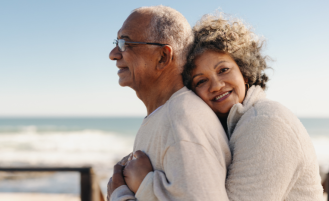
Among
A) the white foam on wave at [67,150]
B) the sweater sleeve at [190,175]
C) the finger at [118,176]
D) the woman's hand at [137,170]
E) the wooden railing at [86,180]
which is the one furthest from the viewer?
the white foam on wave at [67,150]

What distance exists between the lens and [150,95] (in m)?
1.72

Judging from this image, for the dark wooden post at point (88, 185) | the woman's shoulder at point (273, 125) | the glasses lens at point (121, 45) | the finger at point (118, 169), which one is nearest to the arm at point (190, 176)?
the woman's shoulder at point (273, 125)

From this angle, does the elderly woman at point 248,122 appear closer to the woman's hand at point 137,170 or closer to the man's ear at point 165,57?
the man's ear at point 165,57

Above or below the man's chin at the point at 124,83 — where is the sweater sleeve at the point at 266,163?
below

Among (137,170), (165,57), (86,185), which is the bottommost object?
(86,185)

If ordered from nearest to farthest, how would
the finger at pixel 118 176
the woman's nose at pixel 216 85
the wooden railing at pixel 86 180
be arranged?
1. the finger at pixel 118 176
2. the woman's nose at pixel 216 85
3. the wooden railing at pixel 86 180

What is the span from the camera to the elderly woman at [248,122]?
46.6 inches

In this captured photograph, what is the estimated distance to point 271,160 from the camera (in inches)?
46.4

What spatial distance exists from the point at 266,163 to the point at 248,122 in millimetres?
214

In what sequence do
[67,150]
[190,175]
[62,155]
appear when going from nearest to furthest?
[190,175]
[62,155]
[67,150]

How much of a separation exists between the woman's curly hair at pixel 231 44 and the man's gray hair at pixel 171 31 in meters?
0.06

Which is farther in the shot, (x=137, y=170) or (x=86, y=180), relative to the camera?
(x=86, y=180)

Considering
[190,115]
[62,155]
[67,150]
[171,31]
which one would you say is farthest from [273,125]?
[67,150]

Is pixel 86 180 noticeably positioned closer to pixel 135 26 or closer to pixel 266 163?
pixel 135 26
